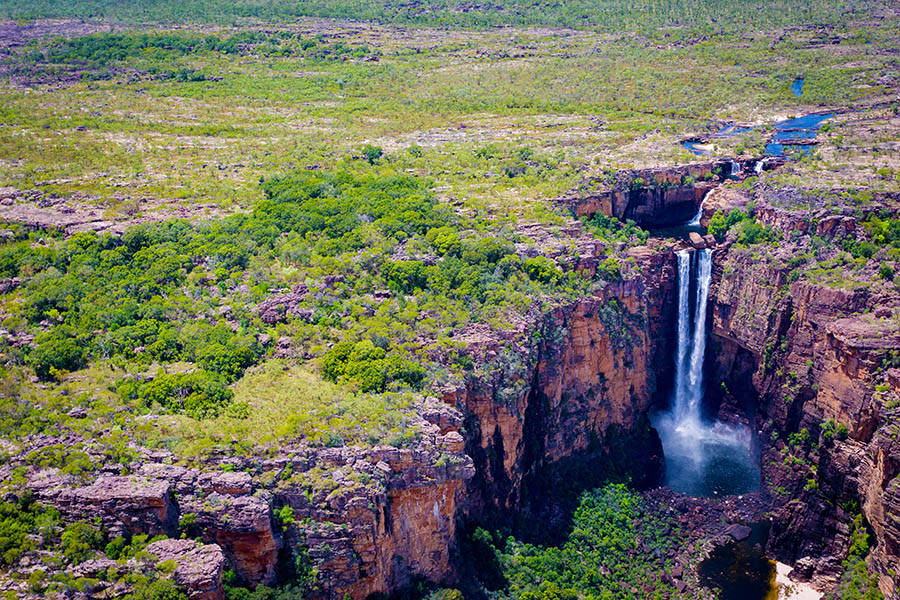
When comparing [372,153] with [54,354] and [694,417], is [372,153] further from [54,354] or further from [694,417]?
[54,354]

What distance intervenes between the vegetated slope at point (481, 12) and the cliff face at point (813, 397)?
80.7m

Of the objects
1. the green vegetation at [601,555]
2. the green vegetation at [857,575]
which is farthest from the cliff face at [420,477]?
the green vegetation at [857,575]

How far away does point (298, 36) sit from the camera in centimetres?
13375

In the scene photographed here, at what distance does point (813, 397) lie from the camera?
5656 centimetres

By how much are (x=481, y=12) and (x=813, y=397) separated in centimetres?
11835

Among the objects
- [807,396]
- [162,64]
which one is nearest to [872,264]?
[807,396]

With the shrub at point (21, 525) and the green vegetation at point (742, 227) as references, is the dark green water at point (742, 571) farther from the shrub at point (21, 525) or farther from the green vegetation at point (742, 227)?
the shrub at point (21, 525)

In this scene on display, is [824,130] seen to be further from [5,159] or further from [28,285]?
[5,159]

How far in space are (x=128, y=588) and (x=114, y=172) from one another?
172ft

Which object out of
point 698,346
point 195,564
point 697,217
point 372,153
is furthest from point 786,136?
point 195,564

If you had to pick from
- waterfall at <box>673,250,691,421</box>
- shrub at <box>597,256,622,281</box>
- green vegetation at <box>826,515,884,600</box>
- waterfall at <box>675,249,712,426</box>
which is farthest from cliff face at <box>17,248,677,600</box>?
green vegetation at <box>826,515,884,600</box>

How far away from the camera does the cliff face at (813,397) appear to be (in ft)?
159

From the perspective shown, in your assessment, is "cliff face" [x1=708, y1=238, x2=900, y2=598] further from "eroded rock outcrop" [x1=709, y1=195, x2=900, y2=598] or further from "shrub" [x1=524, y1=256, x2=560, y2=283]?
"shrub" [x1=524, y1=256, x2=560, y2=283]

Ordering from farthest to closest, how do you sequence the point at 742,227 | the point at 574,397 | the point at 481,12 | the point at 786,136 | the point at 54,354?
the point at 481,12 → the point at 786,136 → the point at 742,227 → the point at 574,397 → the point at 54,354
